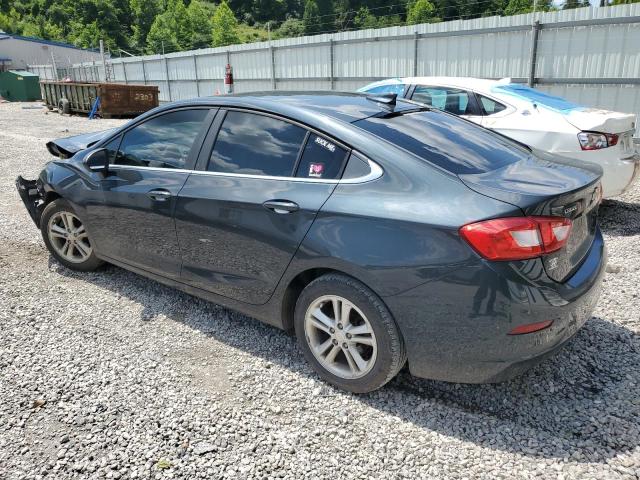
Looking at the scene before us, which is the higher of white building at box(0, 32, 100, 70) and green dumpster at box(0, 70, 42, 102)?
white building at box(0, 32, 100, 70)

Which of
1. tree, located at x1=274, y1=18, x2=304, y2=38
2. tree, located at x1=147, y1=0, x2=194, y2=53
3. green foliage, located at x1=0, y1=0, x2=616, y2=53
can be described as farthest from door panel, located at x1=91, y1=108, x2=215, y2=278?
tree, located at x1=274, y1=18, x2=304, y2=38

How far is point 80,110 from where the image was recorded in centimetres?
2186

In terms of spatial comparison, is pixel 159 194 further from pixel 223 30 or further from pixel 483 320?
pixel 223 30

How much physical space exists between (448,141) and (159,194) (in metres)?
1.92

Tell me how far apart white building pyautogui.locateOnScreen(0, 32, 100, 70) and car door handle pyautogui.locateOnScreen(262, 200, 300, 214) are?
5628 cm

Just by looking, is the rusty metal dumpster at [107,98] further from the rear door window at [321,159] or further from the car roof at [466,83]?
the rear door window at [321,159]

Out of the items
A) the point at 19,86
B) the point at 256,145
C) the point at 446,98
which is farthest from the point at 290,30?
the point at 256,145

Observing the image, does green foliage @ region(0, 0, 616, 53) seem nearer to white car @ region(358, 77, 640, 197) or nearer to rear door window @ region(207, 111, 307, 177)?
white car @ region(358, 77, 640, 197)

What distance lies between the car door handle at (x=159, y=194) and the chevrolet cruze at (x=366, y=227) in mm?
12

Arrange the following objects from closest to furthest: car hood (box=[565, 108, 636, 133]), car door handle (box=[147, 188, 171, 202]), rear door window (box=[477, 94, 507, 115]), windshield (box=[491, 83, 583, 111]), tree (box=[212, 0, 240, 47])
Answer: car door handle (box=[147, 188, 171, 202]) → car hood (box=[565, 108, 636, 133]) → windshield (box=[491, 83, 583, 111]) → rear door window (box=[477, 94, 507, 115]) → tree (box=[212, 0, 240, 47])

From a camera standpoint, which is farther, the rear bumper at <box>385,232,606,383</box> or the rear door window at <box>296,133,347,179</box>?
the rear door window at <box>296,133,347,179</box>

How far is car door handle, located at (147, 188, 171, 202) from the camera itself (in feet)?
11.3

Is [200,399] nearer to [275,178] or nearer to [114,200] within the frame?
[275,178]

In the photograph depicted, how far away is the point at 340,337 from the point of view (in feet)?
9.13
